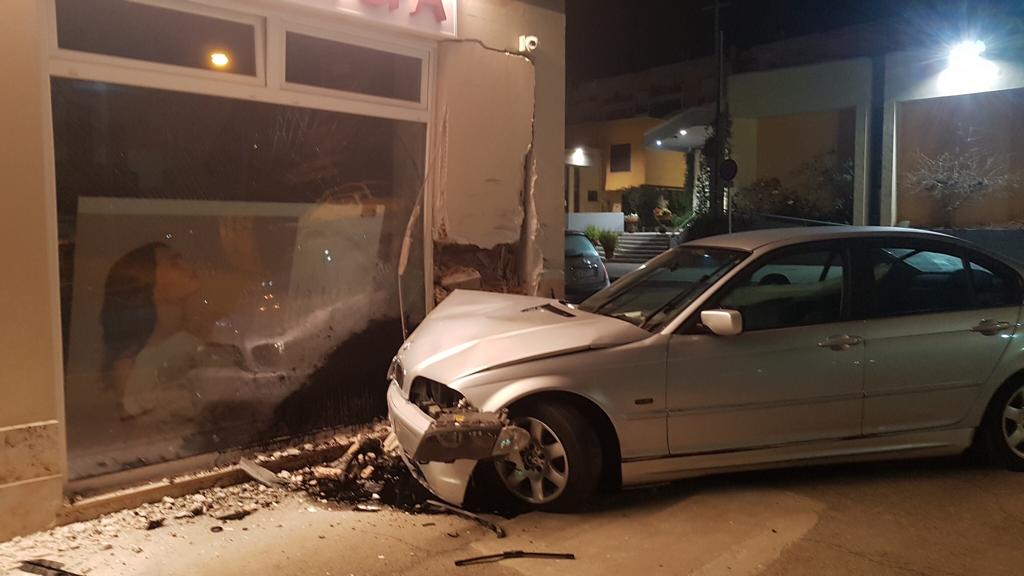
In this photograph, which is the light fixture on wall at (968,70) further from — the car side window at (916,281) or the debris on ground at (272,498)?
the debris on ground at (272,498)

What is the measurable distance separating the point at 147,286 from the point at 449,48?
2953 millimetres

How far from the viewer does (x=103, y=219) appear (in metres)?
4.66

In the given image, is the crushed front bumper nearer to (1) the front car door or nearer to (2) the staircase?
(1) the front car door

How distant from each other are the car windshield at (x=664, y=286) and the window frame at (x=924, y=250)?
787 mm

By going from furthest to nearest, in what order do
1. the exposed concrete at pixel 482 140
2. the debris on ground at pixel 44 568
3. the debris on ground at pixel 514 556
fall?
the exposed concrete at pixel 482 140 < the debris on ground at pixel 514 556 < the debris on ground at pixel 44 568

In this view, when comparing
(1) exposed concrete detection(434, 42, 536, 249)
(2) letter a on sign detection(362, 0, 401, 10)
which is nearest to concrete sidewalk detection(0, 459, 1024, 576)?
(1) exposed concrete detection(434, 42, 536, 249)

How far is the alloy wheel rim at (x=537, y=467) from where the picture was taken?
14.0 feet

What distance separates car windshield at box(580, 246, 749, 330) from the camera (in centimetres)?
471

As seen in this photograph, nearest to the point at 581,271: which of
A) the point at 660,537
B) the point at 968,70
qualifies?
the point at 660,537

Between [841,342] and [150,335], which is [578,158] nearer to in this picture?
[841,342]

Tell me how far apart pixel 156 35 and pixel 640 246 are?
2519 cm

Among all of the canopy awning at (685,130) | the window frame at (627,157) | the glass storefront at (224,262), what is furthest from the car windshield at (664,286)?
the window frame at (627,157)

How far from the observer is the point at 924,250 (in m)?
5.11

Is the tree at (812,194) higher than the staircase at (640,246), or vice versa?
the tree at (812,194)
